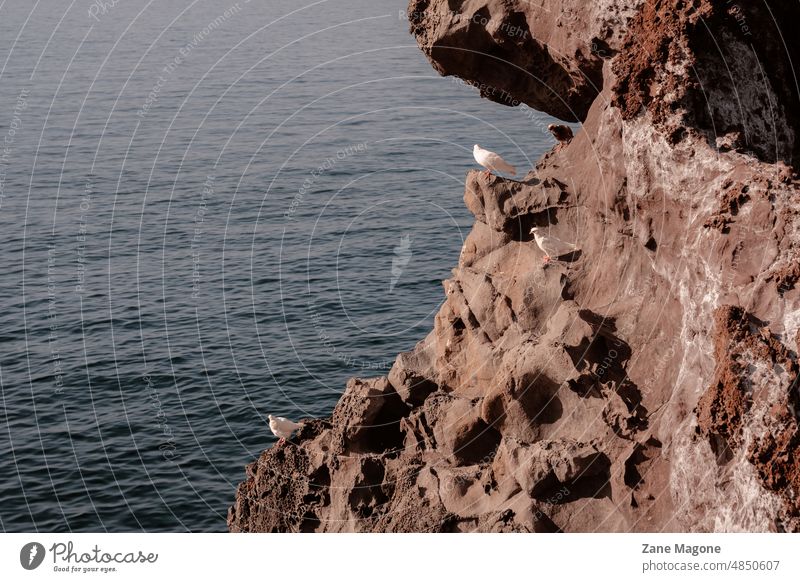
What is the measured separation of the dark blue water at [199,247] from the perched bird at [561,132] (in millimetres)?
25182

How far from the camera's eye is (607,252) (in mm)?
31266

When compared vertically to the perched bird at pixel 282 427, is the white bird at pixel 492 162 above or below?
above

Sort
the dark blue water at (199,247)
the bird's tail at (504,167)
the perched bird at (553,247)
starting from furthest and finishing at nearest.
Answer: the dark blue water at (199,247)
the bird's tail at (504,167)
the perched bird at (553,247)

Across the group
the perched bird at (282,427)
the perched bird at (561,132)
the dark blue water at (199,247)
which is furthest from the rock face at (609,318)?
the dark blue water at (199,247)

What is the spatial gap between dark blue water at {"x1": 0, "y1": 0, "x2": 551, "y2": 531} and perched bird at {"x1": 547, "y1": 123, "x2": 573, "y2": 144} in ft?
82.6

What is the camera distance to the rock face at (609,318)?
23.6m

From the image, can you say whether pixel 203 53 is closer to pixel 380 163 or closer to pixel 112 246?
pixel 380 163

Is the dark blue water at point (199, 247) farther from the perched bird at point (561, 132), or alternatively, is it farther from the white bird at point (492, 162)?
the perched bird at point (561, 132)

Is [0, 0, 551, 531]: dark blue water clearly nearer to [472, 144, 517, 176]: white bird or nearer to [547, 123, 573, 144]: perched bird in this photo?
[472, 144, 517, 176]: white bird

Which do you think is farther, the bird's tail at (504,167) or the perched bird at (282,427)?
the perched bird at (282,427)

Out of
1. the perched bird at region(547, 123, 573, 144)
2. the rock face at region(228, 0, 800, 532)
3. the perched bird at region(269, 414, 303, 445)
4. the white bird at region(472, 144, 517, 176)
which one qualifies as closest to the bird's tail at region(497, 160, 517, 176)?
the white bird at region(472, 144, 517, 176)

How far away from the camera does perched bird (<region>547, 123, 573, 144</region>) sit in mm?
37656

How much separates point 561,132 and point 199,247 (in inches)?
1942

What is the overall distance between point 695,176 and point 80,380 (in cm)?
4633
